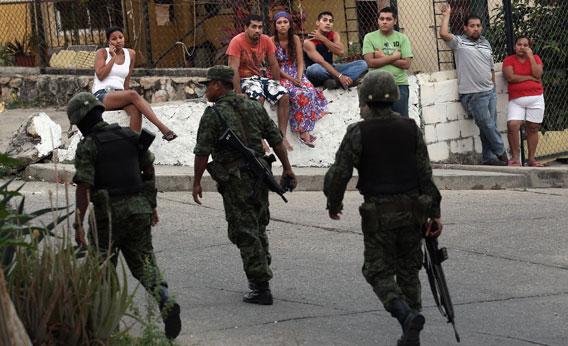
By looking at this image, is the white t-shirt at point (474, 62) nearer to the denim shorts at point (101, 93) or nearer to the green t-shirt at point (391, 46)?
the green t-shirt at point (391, 46)

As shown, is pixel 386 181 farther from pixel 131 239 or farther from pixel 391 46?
pixel 391 46

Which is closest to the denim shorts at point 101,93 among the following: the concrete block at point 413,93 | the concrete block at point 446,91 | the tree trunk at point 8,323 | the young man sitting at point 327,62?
the young man sitting at point 327,62

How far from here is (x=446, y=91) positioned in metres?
14.9

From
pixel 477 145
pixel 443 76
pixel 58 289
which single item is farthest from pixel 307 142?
pixel 58 289

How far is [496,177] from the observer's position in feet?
45.7

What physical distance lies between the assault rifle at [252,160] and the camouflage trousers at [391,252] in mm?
1225

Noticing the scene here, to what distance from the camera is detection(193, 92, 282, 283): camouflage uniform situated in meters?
8.46

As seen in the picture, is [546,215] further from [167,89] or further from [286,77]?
[167,89]

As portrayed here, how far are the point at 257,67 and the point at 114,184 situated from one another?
6.23 metres

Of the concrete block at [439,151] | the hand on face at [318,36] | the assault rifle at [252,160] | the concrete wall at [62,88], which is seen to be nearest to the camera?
the assault rifle at [252,160]

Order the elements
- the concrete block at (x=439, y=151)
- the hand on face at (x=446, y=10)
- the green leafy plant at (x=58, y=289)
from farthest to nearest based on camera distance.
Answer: the concrete block at (x=439, y=151) → the hand on face at (x=446, y=10) → the green leafy plant at (x=58, y=289)

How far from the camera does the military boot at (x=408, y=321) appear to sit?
7.01m

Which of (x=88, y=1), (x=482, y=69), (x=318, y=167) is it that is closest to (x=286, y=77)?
(x=318, y=167)

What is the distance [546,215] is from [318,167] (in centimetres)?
310
